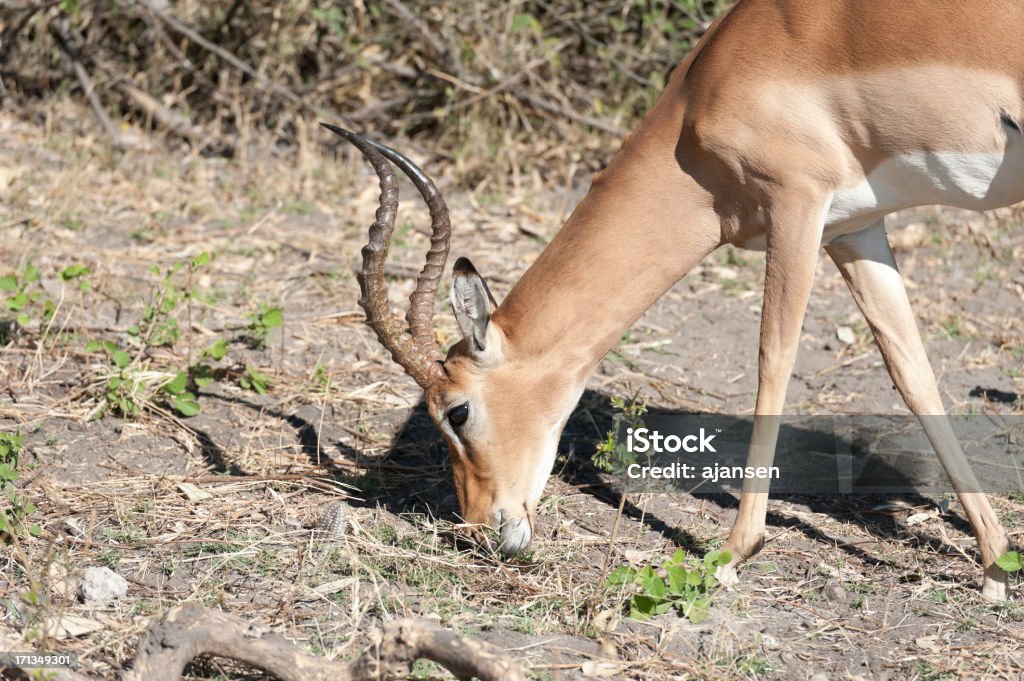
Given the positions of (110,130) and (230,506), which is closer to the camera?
(230,506)

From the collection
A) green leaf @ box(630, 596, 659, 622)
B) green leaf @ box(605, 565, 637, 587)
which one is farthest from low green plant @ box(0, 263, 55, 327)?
green leaf @ box(630, 596, 659, 622)

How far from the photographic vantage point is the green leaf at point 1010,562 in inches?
149

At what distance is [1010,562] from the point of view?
3805mm

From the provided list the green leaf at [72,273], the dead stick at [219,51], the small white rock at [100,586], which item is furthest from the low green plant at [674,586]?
the dead stick at [219,51]

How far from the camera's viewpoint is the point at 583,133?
28.0ft

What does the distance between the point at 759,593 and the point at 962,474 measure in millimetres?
857

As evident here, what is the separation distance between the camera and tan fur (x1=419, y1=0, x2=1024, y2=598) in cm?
383

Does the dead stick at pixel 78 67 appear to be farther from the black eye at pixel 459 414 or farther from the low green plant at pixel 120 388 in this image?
the black eye at pixel 459 414

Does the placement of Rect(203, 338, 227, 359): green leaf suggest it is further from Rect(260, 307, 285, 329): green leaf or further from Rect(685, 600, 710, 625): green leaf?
Rect(685, 600, 710, 625): green leaf

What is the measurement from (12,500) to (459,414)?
5.22 feet

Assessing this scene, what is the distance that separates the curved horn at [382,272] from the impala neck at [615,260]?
290mm

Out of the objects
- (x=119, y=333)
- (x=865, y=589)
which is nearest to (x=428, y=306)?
(x=865, y=589)

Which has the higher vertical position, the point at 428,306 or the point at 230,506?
the point at 428,306

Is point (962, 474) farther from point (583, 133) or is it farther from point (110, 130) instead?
point (110, 130)
